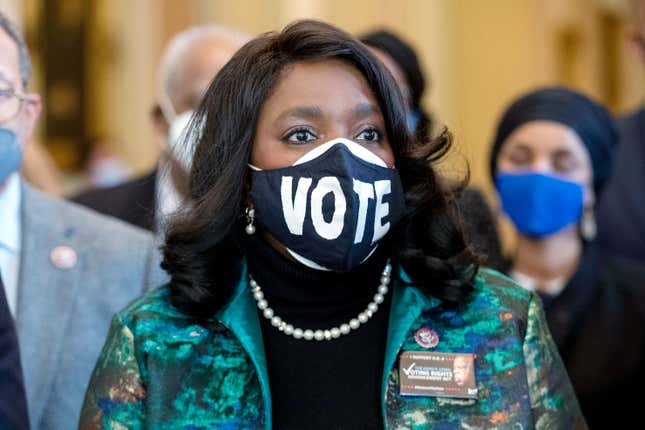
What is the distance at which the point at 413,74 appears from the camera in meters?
4.69

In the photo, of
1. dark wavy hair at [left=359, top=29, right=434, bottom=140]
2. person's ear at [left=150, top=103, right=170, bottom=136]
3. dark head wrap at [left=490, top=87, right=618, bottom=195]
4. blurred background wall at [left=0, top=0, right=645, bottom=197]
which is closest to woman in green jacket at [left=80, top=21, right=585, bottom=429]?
dark head wrap at [left=490, top=87, right=618, bottom=195]

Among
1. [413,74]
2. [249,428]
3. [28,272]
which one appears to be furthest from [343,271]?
[413,74]

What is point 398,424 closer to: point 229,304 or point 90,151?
point 229,304

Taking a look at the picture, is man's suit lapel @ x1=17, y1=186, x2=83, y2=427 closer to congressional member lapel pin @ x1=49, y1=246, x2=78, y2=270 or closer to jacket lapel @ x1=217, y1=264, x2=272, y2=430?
congressional member lapel pin @ x1=49, y1=246, x2=78, y2=270

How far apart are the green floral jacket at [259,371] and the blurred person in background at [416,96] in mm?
741

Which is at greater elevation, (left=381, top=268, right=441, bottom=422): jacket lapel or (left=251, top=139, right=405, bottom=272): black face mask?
(left=251, top=139, right=405, bottom=272): black face mask

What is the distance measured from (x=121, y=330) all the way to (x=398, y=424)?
68 centimetres

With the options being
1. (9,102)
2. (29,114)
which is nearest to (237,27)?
(29,114)

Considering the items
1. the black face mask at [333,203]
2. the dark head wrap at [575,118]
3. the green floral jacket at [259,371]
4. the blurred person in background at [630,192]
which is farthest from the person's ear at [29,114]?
the blurred person in background at [630,192]

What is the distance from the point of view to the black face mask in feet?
7.88

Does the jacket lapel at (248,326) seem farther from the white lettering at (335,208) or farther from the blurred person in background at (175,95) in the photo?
the blurred person in background at (175,95)

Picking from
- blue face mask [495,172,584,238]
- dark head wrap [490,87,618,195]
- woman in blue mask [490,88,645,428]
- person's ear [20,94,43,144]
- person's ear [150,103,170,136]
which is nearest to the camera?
person's ear [20,94,43,144]

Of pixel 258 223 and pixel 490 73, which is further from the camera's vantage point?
pixel 490 73

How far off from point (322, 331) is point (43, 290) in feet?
3.75
